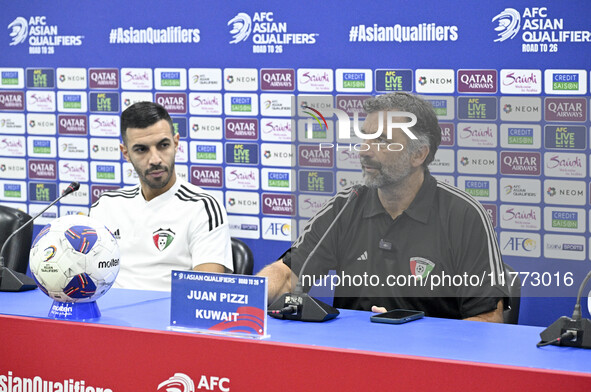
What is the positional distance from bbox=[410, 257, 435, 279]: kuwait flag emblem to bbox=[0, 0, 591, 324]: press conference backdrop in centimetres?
19

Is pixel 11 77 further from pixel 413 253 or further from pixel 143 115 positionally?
pixel 413 253

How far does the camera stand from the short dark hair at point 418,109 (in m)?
1.96

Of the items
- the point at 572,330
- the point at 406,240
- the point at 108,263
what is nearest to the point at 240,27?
the point at 406,240

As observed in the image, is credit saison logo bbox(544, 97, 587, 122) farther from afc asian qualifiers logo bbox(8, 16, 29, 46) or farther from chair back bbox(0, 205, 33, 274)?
afc asian qualifiers logo bbox(8, 16, 29, 46)

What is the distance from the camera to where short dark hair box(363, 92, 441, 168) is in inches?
77.0

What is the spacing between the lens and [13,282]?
7.32 ft

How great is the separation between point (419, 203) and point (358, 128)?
0.27 meters

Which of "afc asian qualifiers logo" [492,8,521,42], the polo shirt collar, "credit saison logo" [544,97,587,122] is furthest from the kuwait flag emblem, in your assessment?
"afc asian qualifiers logo" [492,8,521,42]

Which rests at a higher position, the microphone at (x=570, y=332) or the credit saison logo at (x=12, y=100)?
the credit saison logo at (x=12, y=100)

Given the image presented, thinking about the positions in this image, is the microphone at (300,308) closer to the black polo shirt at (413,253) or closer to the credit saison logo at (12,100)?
the black polo shirt at (413,253)

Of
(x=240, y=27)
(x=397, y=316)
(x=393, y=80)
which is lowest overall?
(x=397, y=316)

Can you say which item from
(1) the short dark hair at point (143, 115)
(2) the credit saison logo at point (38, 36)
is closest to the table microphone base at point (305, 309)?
(1) the short dark hair at point (143, 115)

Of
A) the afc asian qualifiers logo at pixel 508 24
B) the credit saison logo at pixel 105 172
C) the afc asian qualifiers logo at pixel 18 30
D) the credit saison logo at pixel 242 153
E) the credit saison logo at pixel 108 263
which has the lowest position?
the credit saison logo at pixel 108 263

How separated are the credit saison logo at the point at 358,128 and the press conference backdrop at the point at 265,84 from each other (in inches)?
0.4
